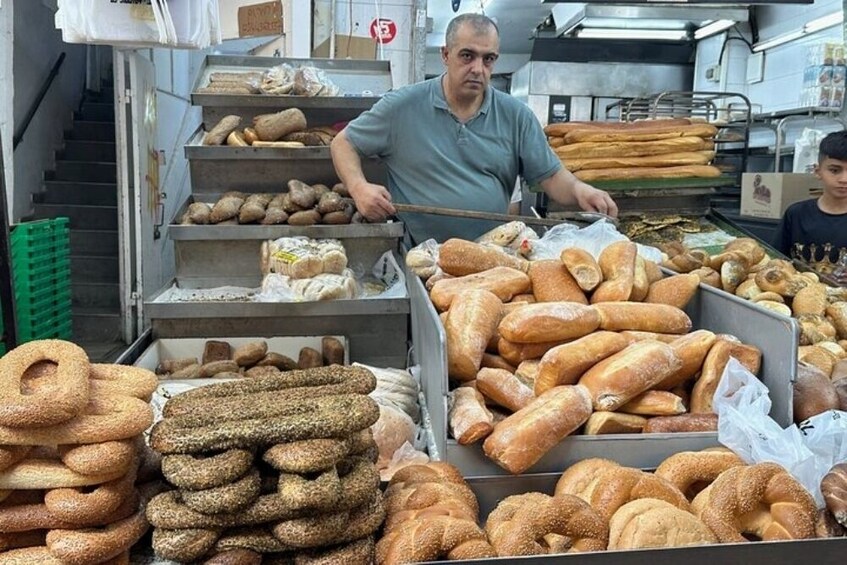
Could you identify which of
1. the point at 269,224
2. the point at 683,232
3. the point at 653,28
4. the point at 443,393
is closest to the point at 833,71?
the point at 653,28

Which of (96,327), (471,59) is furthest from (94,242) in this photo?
(471,59)

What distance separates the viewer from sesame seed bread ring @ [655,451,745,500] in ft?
4.25

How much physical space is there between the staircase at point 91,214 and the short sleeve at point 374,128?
10.9ft

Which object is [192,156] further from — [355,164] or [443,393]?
[443,393]

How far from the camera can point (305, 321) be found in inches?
94.1

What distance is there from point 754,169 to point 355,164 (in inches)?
220

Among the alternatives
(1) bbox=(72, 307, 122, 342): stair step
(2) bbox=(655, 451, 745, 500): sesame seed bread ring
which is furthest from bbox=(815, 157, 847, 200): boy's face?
(1) bbox=(72, 307, 122, 342): stair step

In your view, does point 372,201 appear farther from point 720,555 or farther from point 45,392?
point 720,555

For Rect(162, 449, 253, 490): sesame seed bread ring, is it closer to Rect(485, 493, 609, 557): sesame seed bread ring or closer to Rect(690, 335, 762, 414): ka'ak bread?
Rect(485, 493, 609, 557): sesame seed bread ring

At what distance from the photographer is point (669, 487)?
120 cm

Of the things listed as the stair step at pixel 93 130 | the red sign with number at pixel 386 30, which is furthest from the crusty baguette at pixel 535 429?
the stair step at pixel 93 130

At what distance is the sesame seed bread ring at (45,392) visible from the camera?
40.0 inches

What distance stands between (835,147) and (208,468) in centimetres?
339

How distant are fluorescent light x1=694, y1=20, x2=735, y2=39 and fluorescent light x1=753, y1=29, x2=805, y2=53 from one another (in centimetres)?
Answer: 41
